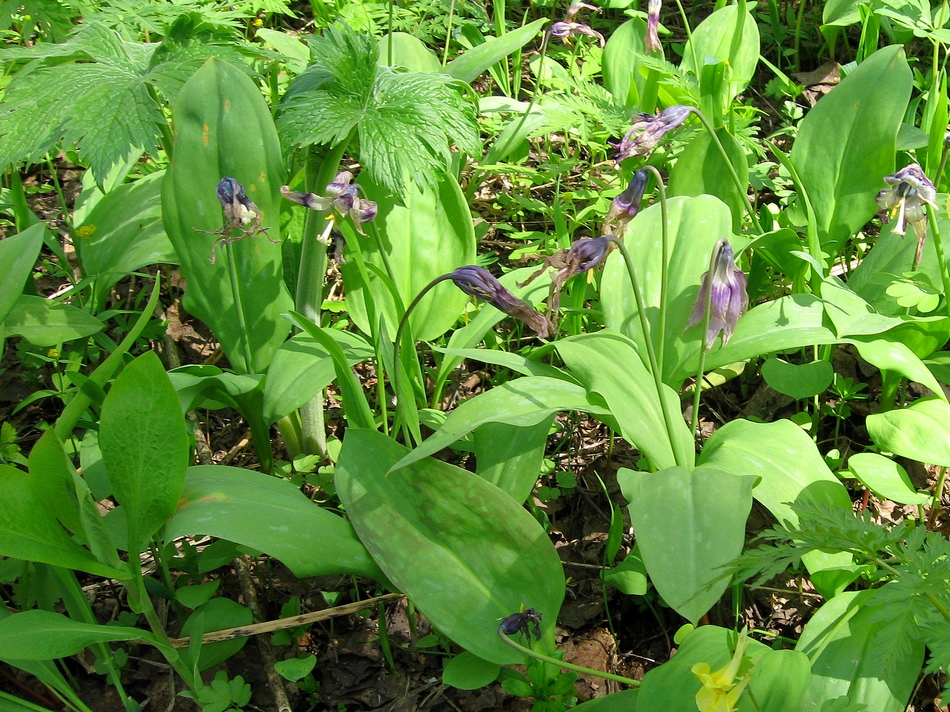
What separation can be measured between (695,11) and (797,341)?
2.54 m

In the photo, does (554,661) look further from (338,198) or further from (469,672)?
(338,198)

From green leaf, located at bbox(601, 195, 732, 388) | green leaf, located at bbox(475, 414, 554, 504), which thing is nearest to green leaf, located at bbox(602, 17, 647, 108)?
green leaf, located at bbox(601, 195, 732, 388)

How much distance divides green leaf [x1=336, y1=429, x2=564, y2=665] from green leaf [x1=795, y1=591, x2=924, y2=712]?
50cm

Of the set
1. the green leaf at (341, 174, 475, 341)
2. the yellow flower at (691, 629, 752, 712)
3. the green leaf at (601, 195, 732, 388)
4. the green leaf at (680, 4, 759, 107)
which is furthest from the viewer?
the green leaf at (680, 4, 759, 107)

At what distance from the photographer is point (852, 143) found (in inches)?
91.4

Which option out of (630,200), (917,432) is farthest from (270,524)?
(917,432)

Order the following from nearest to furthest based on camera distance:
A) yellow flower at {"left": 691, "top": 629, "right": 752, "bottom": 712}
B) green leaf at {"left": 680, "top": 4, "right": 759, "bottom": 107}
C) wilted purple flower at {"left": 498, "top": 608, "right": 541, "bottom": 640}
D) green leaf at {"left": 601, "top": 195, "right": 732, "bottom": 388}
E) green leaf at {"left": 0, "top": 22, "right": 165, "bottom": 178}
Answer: yellow flower at {"left": 691, "top": 629, "right": 752, "bottom": 712} < wilted purple flower at {"left": 498, "top": 608, "right": 541, "bottom": 640} < green leaf at {"left": 0, "top": 22, "right": 165, "bottom": 178} < green leaf at {"left": 601, "top": 195, "right": 732, "bottom": 388} < green leaf at {"left": 680, "top": 4, "right": 759, "bottom": 107}

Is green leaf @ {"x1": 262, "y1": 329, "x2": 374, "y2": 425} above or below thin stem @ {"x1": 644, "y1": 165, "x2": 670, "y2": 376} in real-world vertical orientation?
below

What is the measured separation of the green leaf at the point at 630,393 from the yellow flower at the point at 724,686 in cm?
61

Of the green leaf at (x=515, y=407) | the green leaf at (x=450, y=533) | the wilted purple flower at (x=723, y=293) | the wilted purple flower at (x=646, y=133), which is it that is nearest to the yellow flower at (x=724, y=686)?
the green leaf at (x=450, y=533)

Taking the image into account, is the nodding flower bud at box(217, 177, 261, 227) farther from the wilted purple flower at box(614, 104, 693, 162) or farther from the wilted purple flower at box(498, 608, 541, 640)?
the wilted purple flower at box(498, 608, 541, 640)

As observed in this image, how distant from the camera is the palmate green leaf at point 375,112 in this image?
1.73m

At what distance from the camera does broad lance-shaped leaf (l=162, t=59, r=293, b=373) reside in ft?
6.17

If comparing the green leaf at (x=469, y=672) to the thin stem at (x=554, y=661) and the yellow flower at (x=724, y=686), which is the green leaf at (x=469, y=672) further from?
the yellow flower at (x=724, y=686)
